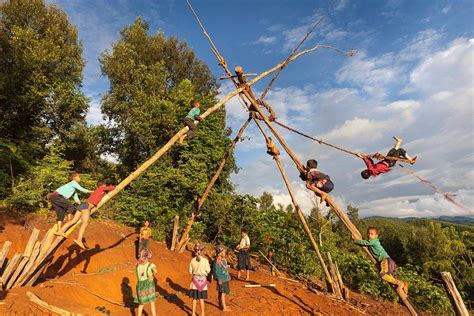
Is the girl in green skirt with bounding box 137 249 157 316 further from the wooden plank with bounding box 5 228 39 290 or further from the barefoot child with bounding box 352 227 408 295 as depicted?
the barefoot child with bounding box 352 227 408 295

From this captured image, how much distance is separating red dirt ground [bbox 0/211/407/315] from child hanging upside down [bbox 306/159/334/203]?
4.00 metres

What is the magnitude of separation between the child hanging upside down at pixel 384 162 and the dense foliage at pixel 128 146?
9453 mm

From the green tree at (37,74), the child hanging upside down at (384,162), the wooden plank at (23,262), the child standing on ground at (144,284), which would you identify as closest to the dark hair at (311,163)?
the child hanging upside down at (384,162)

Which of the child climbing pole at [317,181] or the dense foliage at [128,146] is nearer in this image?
the child climbing pole at [317,181]

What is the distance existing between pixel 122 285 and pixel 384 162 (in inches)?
321

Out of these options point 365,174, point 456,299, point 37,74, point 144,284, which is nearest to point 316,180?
point 365,174

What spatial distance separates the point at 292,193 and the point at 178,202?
8.84 m

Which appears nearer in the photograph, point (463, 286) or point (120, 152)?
point (120, 152)

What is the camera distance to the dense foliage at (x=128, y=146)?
14.1 metres

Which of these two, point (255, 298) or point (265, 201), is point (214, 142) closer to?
point (255, 298)

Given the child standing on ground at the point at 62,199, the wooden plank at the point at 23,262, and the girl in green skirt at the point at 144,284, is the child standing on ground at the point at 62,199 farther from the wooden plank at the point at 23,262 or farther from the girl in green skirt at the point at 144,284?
the girl in green skirt at the point at 144,284

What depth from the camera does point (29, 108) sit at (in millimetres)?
16938

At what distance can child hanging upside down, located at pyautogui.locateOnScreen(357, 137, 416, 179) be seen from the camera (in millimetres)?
6098

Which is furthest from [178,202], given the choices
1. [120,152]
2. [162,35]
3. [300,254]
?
[162,35]
